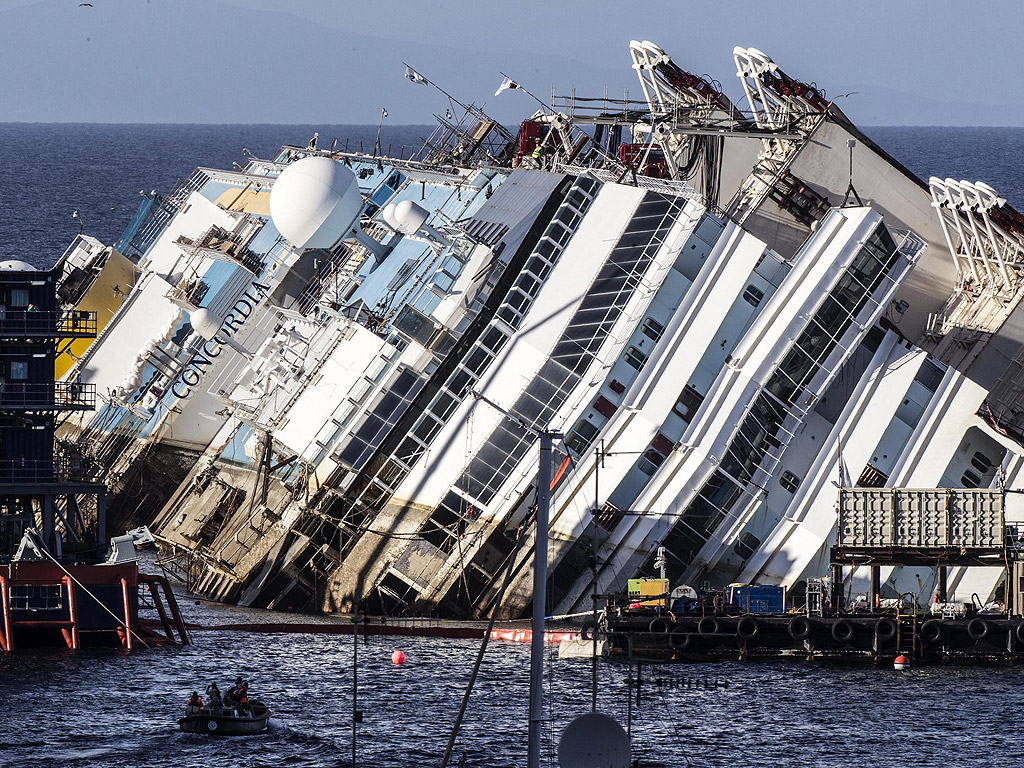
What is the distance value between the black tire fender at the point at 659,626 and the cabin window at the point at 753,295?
17818mm

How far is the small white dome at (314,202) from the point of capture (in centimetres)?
10625

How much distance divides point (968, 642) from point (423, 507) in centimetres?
2565

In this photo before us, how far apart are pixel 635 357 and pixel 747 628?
614 inches

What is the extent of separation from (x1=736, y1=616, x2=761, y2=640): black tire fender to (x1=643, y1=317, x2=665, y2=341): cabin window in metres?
15.9

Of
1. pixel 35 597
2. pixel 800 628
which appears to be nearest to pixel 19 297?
pixel 35 597

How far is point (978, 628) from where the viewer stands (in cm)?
8581

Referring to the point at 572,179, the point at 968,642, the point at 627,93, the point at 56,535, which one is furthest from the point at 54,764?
the point at 627,93

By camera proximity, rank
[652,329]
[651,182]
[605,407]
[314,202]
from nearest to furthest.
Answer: [605,407] → [652,329] → [651,182] → [314,202]

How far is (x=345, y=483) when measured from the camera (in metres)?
98.9

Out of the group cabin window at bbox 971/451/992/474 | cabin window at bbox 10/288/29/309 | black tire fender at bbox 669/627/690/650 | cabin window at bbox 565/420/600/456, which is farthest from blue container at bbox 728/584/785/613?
cabin window at bbox 10/288/29/309

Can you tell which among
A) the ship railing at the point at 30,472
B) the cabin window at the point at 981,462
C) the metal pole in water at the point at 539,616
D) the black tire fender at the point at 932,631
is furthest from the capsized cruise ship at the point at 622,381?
the metal pole in water at the point at 539,616

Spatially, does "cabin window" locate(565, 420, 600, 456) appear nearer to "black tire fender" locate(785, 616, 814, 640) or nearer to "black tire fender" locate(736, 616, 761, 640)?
"black tire fender" locate(736, 616, 761, 640)

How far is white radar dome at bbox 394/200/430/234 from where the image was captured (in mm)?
108438

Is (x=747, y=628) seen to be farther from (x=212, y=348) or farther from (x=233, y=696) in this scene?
(x=212, y=348)
